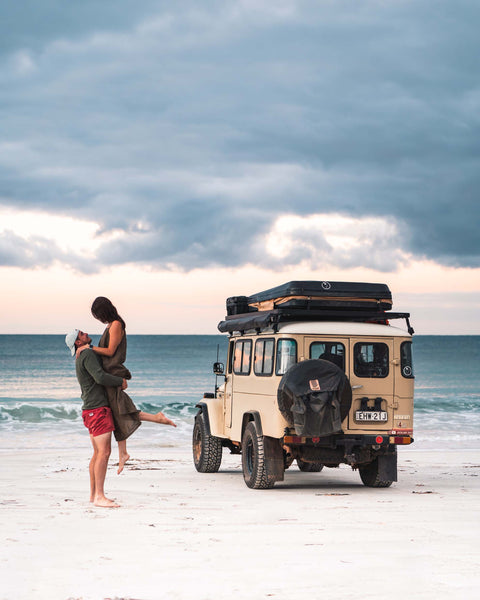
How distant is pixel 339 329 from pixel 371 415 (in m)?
1.15

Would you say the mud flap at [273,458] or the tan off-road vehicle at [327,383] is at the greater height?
the tan off-road vehicle at [327,383]

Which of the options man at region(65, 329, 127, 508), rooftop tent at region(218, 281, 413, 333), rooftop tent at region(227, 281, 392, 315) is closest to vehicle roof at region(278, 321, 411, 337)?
rooftop tent at region(218, 281, 413, 333)

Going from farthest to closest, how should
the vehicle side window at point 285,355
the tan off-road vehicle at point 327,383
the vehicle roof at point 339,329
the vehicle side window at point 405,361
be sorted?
the vehicle side window at point 405,361, the vehicle roof at point 339,329, the vehicle side window at point 285,355, the tan off-road vehicle at point 327,383

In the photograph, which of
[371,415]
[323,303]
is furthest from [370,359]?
[323,303]

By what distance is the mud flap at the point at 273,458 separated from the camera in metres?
10.5

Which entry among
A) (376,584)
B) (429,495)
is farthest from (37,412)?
(376,584)

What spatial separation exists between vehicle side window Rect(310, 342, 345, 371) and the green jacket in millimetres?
2826

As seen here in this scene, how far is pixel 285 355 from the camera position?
1036 cm

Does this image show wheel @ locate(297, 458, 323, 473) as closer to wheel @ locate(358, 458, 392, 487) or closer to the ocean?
wheel @ locate(358, 458, 392, 487)

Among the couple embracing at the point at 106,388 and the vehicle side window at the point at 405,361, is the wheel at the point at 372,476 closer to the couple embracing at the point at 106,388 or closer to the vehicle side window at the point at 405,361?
the vehicle side window at the point at 405,361

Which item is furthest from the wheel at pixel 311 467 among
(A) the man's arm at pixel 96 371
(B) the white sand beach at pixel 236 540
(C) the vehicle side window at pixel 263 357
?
(A) the man's arm at pixel 96 371

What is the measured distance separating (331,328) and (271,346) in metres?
0.81

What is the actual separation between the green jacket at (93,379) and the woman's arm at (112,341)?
7cm

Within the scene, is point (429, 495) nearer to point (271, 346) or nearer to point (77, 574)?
point (271, 346)
